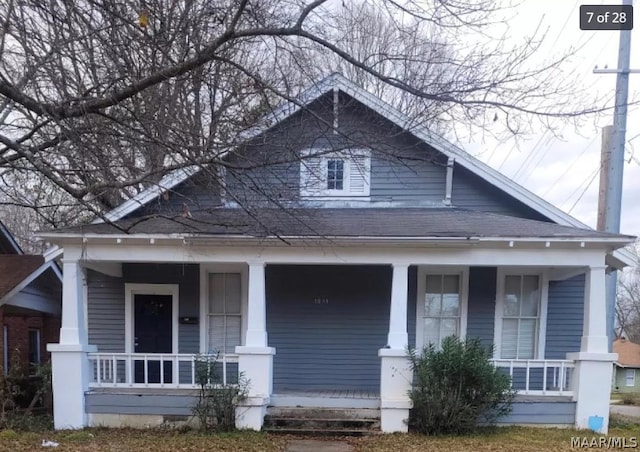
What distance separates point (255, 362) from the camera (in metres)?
7.23

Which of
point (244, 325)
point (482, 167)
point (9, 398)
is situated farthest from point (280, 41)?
point (9, 398)

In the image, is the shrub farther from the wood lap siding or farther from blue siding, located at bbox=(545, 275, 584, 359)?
blue siding, located at bbox=(545, 275, 584, 359)

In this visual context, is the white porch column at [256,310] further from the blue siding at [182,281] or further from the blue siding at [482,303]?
the blue siding at [482,303]

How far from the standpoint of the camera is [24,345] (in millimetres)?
11469

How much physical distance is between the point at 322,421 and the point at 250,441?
1.17 m

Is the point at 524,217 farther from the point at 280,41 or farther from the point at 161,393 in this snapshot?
the point at 161,393

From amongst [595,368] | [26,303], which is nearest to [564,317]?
[595,368]

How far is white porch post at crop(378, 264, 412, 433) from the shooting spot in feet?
23.3

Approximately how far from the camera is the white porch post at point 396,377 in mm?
7098

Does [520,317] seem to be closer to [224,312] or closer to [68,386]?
[224,312]

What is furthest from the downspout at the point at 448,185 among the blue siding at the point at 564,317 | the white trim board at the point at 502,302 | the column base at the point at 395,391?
the column base at the point at 395,391

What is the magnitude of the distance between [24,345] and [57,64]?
27.9 ft

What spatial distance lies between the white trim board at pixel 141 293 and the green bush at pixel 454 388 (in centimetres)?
437

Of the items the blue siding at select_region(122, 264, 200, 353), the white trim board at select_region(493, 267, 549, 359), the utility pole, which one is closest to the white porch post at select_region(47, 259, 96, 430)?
the blue siding at select_region(122, 264, 200, 353)
